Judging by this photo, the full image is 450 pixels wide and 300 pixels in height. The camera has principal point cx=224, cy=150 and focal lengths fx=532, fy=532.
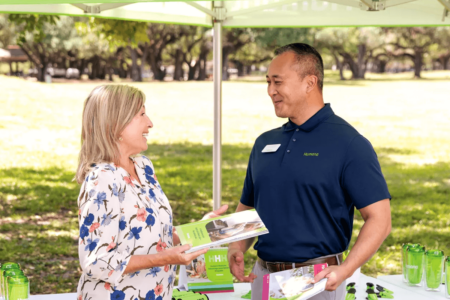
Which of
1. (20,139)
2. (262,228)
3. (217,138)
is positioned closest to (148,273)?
(262,228)

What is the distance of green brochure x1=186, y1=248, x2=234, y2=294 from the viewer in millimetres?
2812

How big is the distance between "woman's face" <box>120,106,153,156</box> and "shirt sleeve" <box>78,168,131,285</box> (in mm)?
198

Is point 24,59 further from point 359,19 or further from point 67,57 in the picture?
point 359,19

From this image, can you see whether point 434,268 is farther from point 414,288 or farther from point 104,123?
point 104,123

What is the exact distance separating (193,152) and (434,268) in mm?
10048

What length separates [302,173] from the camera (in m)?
2.12

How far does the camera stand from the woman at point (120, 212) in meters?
1.78

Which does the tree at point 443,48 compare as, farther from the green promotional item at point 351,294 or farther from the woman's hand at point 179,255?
the woman's hand at point 179,255

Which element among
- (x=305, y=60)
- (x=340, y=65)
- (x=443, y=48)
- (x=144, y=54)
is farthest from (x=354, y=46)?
(x=305, y=60)

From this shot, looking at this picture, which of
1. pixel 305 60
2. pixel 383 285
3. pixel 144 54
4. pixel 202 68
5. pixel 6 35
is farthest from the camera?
pixel 202 68

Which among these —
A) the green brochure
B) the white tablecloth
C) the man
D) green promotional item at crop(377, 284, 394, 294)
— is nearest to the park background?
Answer: the green brochure

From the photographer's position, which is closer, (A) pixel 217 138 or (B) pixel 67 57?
(A) pixel 217 138

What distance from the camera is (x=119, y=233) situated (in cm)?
186

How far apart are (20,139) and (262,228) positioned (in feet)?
40.5
